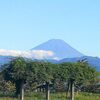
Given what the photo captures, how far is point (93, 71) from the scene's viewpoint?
45.0 m

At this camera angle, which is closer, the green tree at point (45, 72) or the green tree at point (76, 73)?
the green tree at point (45, 72)

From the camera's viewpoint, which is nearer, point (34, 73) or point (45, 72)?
point (34, 73)

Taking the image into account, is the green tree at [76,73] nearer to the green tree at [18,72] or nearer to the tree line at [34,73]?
the tree line at [34,73]

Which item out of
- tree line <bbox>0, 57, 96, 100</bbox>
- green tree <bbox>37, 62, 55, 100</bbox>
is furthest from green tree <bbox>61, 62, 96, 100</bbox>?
green tree <bbox>37, 62, 55, 100</bbox>

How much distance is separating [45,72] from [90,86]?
39602 mm

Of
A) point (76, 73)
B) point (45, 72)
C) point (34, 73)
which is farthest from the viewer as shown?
point (76, 73)

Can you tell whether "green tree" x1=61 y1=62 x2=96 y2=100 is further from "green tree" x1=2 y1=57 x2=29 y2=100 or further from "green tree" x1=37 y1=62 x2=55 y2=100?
"green tree" x1=2 y1=57 x2=29 y2=100

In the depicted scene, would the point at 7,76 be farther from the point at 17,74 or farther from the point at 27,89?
the point at 27,89

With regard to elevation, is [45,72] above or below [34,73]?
above

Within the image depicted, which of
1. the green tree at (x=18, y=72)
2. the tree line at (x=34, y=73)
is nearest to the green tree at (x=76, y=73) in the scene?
the tree line at (x=34, y=73)

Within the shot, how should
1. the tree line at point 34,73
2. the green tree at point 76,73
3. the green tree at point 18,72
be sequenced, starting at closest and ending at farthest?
the green tree at point 18,72, the tree line at point 34,73, the green tree at point 76,73

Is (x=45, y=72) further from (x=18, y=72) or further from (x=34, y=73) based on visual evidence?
(x=18, y=72)

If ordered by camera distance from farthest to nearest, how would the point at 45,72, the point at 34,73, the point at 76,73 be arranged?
the point at 76,73 < the point at 45,72 < the point at 34,73

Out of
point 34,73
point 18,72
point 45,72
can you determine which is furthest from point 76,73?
point 18,72
